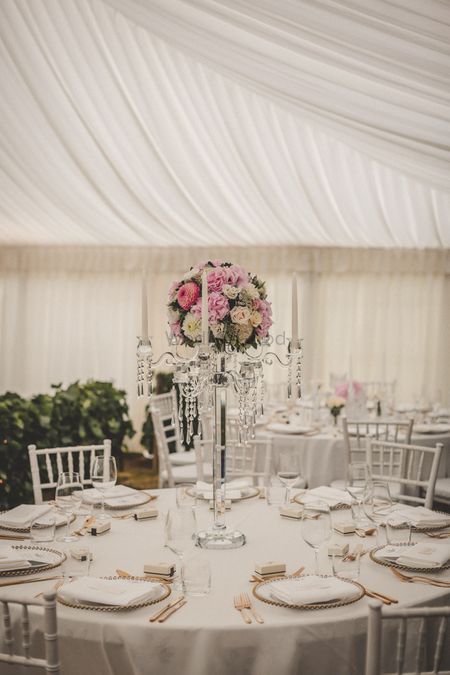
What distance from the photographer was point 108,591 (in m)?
2.05

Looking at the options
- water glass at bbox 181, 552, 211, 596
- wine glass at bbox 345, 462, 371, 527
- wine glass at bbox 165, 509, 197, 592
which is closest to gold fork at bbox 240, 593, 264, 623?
water glass at bbox 181, 552, 211, 596

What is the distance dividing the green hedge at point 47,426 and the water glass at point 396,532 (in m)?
3.11

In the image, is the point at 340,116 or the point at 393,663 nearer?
the point at 393,663

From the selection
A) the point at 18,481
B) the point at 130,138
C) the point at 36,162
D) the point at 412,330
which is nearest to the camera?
the point at 18,481

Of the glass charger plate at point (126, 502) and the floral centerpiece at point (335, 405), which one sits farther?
the floral centerpiece at point (335, 405)

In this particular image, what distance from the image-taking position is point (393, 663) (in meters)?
2.07

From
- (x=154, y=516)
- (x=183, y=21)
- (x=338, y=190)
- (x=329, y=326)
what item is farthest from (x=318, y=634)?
(x=329, y=326)

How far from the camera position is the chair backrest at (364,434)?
15.0 feet

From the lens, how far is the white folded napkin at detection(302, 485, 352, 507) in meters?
3.11

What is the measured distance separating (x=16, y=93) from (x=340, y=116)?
258 cm

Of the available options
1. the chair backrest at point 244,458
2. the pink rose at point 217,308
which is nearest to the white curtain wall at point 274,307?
the chair backrest at point 244,458

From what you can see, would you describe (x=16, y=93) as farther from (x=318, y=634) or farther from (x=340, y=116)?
(x=318, y=634)

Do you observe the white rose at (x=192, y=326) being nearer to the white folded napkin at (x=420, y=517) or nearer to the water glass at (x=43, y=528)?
the water glass at (x=43, y=528)

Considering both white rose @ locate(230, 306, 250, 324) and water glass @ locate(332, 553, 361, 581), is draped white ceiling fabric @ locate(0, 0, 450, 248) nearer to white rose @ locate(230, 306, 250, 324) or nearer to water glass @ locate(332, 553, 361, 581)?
white rose @ locate(230, 306, 250, 324)
